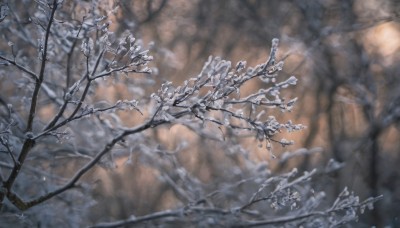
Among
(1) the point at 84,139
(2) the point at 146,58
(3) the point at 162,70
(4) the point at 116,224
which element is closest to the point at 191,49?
(3) the point at 162,70

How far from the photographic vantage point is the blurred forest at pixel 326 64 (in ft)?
32.4

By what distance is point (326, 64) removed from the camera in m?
10.4

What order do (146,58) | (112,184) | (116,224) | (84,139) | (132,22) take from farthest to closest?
(112,184), (84,139), (132,22), (116,224), (146,58)

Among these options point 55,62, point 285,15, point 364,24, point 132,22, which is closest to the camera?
point 55,62

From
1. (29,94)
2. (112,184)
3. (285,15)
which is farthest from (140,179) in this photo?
(29,94)

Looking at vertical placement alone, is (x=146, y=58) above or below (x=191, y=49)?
below

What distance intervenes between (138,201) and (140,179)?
79 centimetres

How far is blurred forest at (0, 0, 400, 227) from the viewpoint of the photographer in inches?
389

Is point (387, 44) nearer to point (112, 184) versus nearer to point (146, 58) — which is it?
point (112, 184)

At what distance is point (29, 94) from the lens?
6.25 metres

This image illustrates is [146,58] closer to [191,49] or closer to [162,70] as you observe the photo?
[162,70]

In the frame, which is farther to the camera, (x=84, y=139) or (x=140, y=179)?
(x=140, y=179)

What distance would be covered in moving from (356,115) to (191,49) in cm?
339

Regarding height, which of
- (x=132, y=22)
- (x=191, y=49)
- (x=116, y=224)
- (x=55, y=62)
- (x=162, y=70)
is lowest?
(x=116, y=224)
